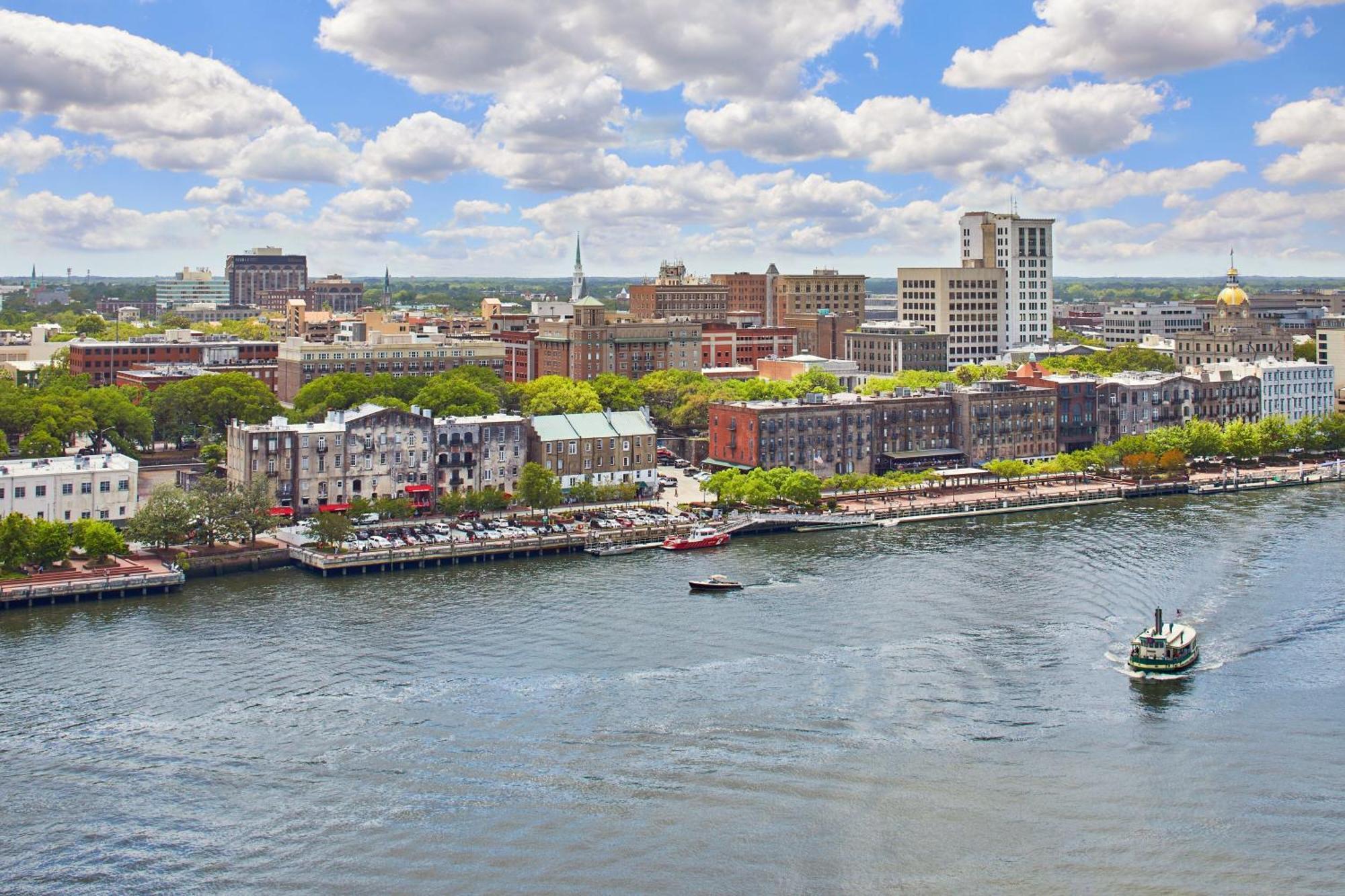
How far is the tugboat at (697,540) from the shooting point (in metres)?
78.7

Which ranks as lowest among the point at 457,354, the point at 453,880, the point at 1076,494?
the point at 453,880

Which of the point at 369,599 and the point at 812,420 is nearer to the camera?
the point at 369,599

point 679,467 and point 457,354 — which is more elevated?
point 457,354

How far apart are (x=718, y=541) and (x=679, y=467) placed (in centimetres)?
2662

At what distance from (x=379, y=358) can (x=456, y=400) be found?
23603 mm

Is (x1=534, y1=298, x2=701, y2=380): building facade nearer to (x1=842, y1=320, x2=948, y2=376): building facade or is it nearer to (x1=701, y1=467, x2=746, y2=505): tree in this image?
(x1=842, y1=320, x2=948, y2=376): building facade

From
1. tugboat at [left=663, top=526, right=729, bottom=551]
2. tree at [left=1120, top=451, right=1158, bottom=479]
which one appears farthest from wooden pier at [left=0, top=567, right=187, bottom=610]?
tree at [left=1120, top=451, right=1158, bottom=479]

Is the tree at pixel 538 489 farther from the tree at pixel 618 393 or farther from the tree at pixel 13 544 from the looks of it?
the tree at pixel 618 393

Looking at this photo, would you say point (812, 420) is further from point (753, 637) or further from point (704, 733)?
point (704, 733)

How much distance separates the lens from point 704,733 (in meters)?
46.7

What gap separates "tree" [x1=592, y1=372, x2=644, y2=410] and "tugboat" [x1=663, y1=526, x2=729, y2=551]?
3767 cm

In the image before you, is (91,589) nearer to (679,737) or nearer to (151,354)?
(679,737)

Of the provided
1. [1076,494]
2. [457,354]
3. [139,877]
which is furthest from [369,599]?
[457,354]

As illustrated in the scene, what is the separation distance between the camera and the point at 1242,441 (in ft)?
358
